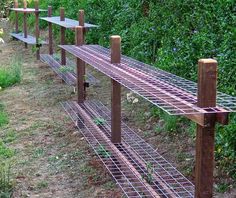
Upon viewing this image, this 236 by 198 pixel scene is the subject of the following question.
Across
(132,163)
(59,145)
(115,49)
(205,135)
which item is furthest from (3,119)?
(205,135)

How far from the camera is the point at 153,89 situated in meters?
3.37

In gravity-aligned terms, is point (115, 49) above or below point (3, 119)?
above

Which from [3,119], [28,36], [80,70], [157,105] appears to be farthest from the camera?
[28,36]

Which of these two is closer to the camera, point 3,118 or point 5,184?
point 5,184

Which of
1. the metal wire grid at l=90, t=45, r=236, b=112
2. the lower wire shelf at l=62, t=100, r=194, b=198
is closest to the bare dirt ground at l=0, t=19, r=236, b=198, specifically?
the lower wire shelf at l=62, t=100, r=194, b=198

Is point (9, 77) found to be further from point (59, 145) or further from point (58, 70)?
point (59, 145)

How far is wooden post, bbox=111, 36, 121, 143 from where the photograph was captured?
4.82 metres

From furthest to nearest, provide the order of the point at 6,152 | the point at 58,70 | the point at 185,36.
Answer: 1. the point at 58,70
2. the point at 185,36
3. the point at 6,152

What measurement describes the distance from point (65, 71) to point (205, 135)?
6302mm

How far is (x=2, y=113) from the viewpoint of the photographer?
7180 millimetres

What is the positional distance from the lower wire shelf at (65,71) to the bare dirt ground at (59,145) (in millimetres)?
204

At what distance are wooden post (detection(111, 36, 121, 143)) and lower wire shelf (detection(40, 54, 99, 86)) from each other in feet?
9.25

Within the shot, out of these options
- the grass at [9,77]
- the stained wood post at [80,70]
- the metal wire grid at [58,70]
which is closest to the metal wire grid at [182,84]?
the stained wood post at [80,70]

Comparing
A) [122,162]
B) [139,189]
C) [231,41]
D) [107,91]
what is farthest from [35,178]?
[107,91]
